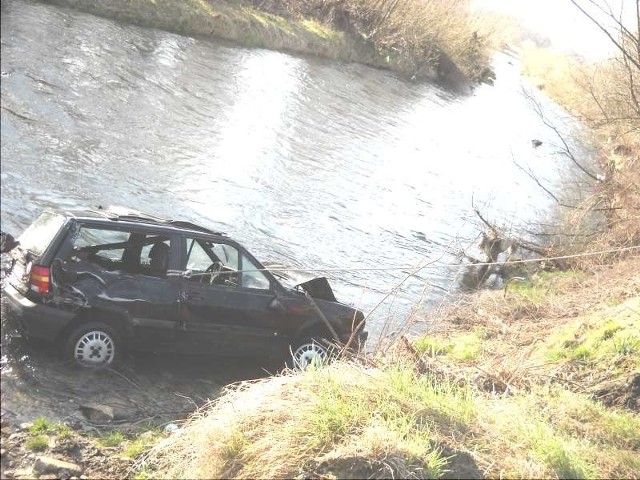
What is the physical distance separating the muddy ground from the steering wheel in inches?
40.6

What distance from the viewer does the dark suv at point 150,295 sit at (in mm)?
7273

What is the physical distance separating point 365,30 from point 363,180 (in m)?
22.7

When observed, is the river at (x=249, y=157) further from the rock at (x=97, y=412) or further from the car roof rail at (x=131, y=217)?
the rock at (x=97, y=412)

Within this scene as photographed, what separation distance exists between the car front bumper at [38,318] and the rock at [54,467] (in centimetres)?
199

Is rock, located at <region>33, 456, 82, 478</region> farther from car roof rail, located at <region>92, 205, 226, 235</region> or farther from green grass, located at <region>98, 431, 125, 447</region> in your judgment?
car roof rail, located at <region>92, 205, 226, 235</region>

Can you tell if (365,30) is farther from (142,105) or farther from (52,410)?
(52,410)

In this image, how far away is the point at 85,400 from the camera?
684 centimetres

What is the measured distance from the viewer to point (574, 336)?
360 inches

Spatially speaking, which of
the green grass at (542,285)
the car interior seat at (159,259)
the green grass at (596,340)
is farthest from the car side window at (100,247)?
the green grass at (542,285)

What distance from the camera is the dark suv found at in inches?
286

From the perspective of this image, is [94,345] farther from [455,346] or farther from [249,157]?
[249,157]

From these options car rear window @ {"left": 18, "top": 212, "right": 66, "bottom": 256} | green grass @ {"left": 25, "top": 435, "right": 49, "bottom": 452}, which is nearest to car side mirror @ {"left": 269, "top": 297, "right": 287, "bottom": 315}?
car rear window @ {"left": 18, "top": 212, "right": 66, "bottom": 256}

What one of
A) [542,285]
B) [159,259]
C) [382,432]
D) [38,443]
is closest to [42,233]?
[159,259]

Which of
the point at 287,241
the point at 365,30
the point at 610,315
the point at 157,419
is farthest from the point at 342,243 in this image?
the point at 365,30
